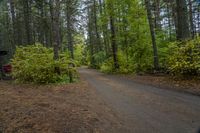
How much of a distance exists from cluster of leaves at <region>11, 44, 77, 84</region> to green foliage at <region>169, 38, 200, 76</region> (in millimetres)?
5974

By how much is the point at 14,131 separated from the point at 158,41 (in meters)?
21.0

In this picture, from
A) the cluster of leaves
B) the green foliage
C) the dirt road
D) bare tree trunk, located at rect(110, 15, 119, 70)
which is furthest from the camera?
bare tree trunk, located at rect(110, 15, 119, 70)

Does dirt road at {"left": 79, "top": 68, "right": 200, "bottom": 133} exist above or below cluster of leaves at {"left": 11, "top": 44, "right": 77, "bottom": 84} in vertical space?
below

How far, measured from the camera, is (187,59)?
14109 millimetres

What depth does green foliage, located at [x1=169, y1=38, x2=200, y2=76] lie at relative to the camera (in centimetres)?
1354

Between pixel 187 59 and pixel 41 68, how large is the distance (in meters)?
7.87

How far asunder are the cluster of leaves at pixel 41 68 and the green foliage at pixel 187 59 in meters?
5.97

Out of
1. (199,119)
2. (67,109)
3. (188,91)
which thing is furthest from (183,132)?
(188,91)

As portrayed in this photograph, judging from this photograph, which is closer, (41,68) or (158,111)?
(158,111)

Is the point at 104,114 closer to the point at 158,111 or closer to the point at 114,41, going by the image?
the point at 158,111

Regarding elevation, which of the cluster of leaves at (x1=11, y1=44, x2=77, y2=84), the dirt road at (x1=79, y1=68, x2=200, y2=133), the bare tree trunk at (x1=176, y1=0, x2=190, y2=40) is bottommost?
the dirt road at (x1=79, y1=68, x2=200, y2=133)

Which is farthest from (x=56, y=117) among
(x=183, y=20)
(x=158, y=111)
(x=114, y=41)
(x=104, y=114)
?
(x=114, y=41)

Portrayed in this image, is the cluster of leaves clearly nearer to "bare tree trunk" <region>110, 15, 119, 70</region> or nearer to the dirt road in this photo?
the dirt road

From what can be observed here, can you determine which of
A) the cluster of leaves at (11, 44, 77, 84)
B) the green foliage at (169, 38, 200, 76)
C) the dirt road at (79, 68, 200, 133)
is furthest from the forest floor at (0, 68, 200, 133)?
the cluster of leaves at (11, 44, 77, 84)
